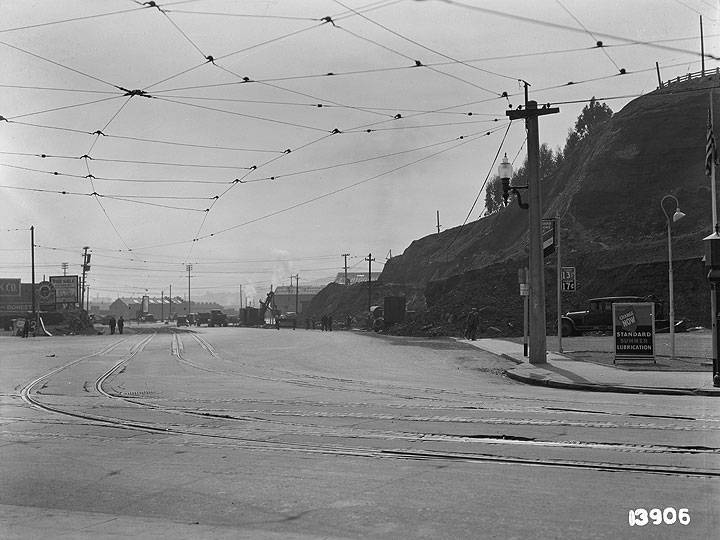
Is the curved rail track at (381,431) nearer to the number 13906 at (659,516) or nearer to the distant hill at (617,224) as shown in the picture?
the number 13906 at (659,516)

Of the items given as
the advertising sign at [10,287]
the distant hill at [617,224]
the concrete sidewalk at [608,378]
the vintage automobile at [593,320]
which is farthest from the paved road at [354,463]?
the advertising sign at [10,287]

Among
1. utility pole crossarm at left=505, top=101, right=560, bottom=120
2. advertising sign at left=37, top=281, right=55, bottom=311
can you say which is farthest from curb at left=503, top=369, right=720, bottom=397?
advertising sign at left=37, top=281, right=55, bottom=311

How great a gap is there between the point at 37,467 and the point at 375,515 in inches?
176

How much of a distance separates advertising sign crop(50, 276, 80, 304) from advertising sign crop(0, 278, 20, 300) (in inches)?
988

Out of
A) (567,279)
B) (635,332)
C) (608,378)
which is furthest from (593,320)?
(608,378)

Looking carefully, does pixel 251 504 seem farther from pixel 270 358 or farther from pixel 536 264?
pixel 270 358

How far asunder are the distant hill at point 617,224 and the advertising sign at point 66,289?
42.2 meters

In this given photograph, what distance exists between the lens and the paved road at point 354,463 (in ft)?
20.3

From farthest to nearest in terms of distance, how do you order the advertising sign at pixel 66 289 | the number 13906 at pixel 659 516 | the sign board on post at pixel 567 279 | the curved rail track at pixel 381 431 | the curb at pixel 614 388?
1. the advertising sign at pixel 66 289
2. the sign board on post at pixel 567 279
3. the curb at pixel 614 388
4. the curved rail track at pixel 381 431
5. the number 13906 at pixel 659 516

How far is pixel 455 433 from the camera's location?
10344 mm

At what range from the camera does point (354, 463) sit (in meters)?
8.49

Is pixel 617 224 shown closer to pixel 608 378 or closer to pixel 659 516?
pixel 608 378

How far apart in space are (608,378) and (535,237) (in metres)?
5.57

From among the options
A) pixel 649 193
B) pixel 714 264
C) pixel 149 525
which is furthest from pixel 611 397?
pixel 649 193
